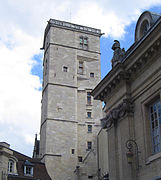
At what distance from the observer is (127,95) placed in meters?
14.4

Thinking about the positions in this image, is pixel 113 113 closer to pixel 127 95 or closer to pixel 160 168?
pixel 127 95

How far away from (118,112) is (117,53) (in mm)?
2809

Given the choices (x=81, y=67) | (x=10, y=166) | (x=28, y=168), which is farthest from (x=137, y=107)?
(x=81, y=67)

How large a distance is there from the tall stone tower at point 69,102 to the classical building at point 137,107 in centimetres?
1823

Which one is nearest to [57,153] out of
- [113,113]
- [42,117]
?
[42,117]

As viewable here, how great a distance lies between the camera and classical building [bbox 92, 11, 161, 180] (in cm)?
1245

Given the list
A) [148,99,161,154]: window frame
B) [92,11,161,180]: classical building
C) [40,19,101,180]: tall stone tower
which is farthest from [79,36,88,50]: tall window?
[148,99,161,154]: window frame

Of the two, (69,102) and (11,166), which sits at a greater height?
(69,102)

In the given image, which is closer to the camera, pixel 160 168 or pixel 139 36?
pixel 160 168

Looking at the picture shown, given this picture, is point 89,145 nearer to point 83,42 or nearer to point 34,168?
point 34,168

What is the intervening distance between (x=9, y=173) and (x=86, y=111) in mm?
12241

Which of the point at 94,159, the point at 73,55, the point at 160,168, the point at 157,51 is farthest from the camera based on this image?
the point at 73,55

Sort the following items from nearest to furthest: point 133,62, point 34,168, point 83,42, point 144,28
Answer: point 133,62 < point 144,28 < point 34,168 < point 83,42

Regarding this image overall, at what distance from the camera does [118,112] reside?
14562mm
